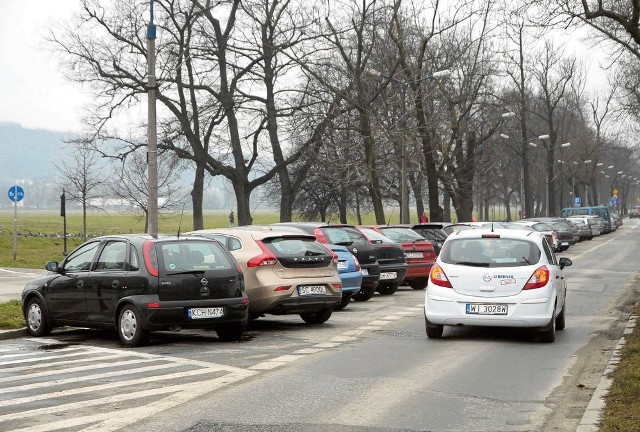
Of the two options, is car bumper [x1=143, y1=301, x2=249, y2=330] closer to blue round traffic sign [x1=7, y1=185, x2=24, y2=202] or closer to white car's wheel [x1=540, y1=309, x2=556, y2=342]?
white car's wheel [x1=540, y1=309, x2=556, y2=342]

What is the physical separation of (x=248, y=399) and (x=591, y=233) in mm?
60939

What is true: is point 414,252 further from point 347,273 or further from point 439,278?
point 439,278

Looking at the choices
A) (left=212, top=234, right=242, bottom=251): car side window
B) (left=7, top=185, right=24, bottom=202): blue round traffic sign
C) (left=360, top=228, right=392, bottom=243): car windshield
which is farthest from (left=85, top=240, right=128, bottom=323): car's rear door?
(left=7, top=185, right=24, bottom=202): blue round traffic sign

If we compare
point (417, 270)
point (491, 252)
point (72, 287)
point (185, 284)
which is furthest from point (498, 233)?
point (417, 270)

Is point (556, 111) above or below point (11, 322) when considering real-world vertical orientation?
above

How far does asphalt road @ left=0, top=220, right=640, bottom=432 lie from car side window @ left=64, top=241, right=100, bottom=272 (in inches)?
39.3

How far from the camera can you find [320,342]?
45.5 feet

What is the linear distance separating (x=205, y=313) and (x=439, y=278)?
3.11 metres

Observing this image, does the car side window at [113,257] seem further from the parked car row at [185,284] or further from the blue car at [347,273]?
the blue car at [347,273]

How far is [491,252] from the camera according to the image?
46.0 ft

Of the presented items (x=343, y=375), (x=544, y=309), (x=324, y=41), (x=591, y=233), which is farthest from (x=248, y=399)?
(x=591, y=233)

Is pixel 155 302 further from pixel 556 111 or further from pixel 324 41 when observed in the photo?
pixel 556 111

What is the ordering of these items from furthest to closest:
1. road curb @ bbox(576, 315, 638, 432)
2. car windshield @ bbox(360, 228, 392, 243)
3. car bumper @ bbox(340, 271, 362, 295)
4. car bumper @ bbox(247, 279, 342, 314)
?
car windshield @ bbox(360, 228, 392, 243) < car bumper @ bbox(340, 271, 362, 295) < car bumper @ bbox(247, 279, 342, 314) < road curb @ bbox(576, 315, 638, 432)

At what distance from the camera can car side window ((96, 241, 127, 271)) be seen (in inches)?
546
